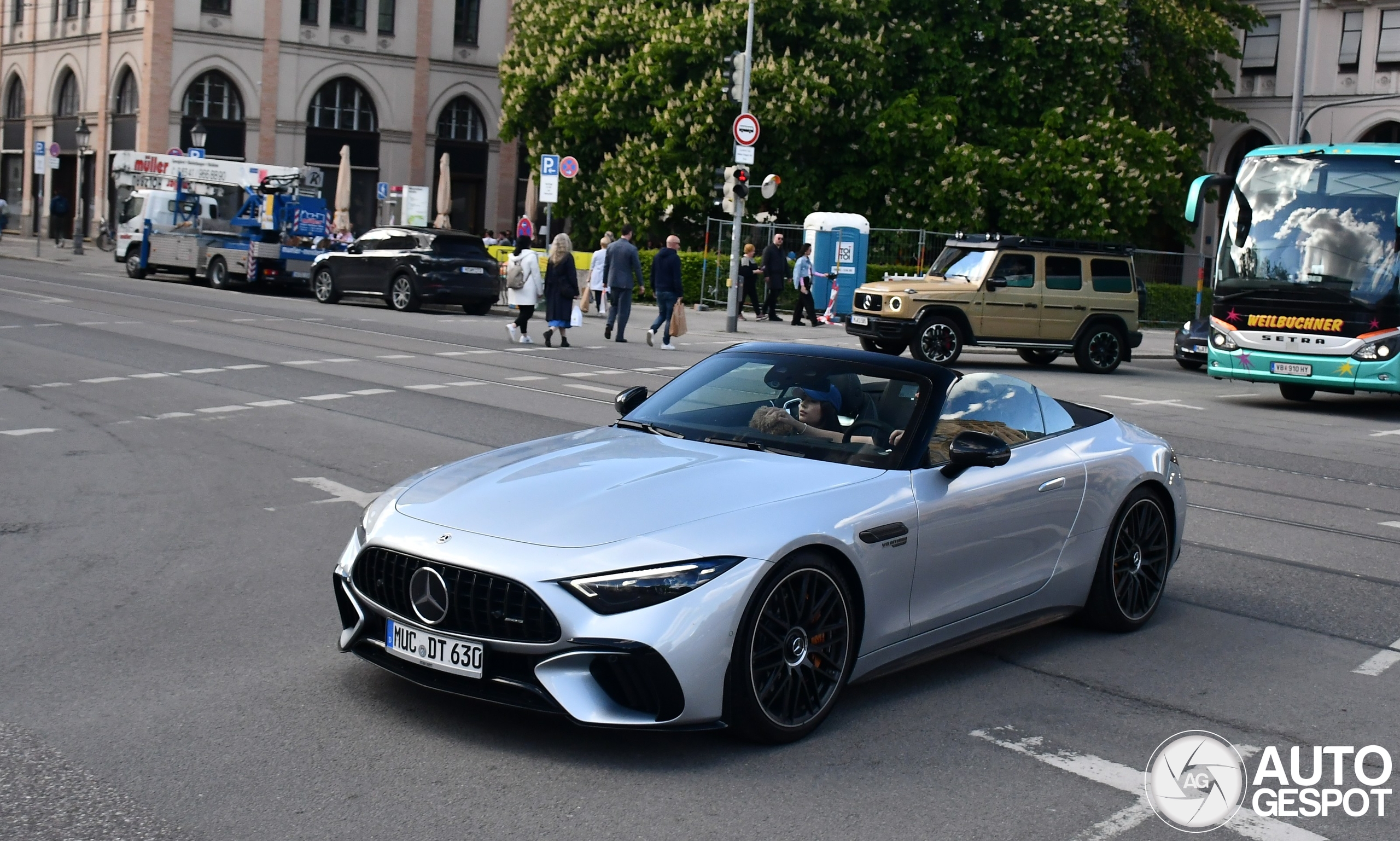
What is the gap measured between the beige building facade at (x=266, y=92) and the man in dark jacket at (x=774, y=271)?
29.1 m

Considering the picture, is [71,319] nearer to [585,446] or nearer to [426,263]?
[426,263]

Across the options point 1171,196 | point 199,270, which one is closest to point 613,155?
point 199,270

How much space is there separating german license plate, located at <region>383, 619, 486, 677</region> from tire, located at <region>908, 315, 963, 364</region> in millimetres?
17843

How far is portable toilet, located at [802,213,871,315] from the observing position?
3316cm

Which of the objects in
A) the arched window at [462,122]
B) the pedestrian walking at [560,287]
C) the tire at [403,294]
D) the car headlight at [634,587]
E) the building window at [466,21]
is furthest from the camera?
the arched window at [462,122]

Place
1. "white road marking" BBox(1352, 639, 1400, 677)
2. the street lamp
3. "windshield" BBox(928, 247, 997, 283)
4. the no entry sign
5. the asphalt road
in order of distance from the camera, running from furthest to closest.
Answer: the street lamp → the no entry sign → "windshield" BBox(928, 247, 997, 283) → "white road marking" BBox(1352, 639, 1400, 677) → the asphalt road

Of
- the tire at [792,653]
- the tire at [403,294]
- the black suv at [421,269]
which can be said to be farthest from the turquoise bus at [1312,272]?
the tire at [403,294]

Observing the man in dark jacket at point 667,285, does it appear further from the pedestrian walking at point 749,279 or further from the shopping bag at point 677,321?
the pedestrian walking at point 749,279

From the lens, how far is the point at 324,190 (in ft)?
196

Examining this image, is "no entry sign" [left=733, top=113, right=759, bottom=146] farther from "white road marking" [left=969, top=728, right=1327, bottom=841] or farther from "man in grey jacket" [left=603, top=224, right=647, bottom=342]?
"white road marking" [left=969, top=728, right=1327, bottom=841]

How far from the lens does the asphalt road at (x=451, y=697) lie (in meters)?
4.29

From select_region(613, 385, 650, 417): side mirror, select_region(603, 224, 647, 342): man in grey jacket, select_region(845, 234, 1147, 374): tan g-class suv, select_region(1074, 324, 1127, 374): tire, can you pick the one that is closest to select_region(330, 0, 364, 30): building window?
select_region(603, 224, 647, 342): man in grey jacket

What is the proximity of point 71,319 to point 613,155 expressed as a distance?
65.2 ft

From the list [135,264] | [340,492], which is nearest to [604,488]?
[340,492]
